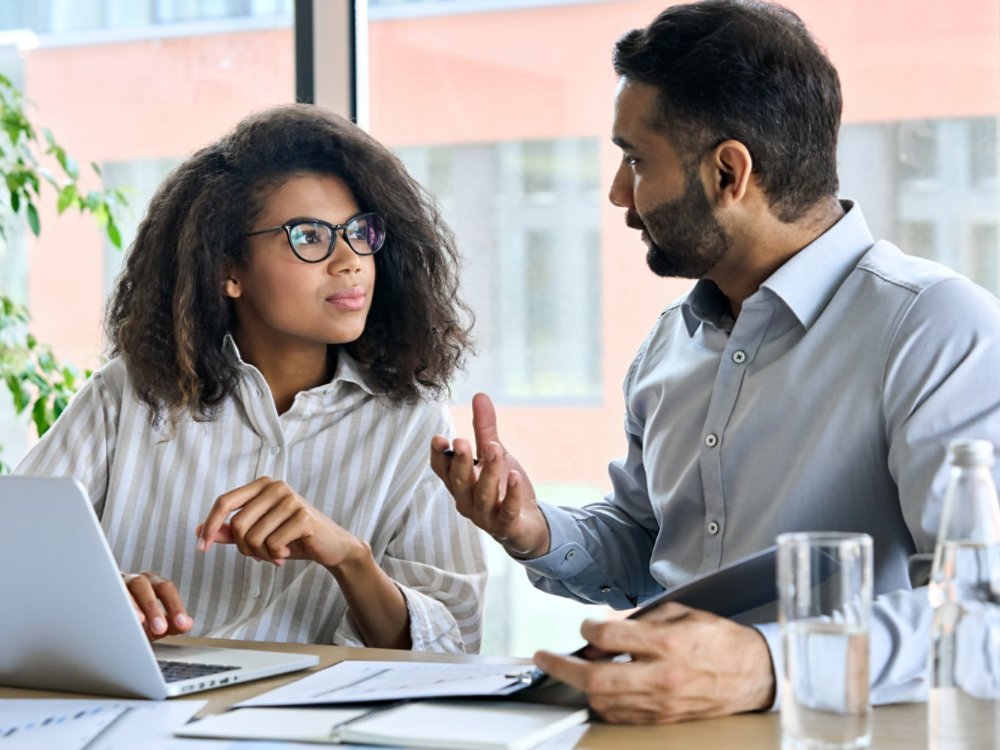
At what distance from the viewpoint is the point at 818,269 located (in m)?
1.70

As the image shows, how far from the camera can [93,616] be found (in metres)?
1.25

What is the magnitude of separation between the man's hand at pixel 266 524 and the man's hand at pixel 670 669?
53 cm

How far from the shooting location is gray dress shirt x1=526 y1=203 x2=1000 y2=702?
4.91ft

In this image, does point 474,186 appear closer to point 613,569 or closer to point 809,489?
point 613,569

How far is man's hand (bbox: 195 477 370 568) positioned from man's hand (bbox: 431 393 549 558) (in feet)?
0.61

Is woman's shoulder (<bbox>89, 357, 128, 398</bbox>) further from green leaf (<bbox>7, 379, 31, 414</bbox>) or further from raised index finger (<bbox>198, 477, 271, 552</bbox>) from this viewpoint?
green leaf (<bbox>7, 379, 31, 414</bbox>)

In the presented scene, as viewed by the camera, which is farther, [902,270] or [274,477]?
[274,477]

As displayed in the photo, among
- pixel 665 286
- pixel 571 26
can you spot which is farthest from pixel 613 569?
pixel 571 26

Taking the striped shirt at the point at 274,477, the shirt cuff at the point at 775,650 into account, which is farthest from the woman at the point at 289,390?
the shirt cuff at the point at 775,650

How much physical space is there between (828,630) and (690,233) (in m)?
0.91

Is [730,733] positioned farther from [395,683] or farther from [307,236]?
[307,236]

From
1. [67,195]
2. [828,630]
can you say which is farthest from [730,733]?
[67,195]

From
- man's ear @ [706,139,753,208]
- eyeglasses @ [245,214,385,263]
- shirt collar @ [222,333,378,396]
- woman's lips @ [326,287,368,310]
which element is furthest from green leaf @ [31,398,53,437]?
man's ear @ [706,139,753,208]

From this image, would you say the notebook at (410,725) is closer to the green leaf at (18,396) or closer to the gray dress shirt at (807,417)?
the gray dress shirt at (807,417)
